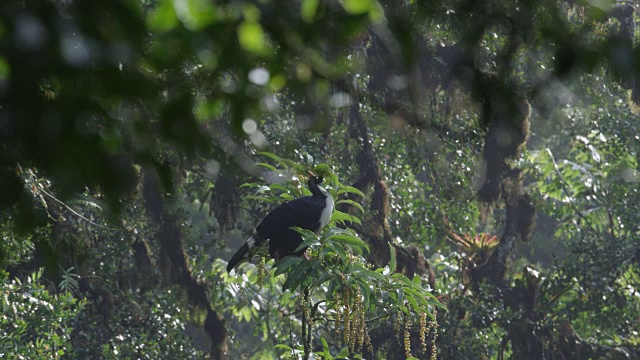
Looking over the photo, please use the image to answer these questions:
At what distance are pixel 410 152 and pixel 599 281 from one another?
7.40ft

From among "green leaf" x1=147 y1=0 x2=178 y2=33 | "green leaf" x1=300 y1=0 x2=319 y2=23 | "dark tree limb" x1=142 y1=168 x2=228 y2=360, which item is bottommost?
"green leaf" x1=147 y1=0 x2=178 y2=33

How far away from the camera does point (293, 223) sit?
623 cm

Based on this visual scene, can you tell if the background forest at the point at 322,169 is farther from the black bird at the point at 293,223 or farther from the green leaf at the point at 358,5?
the black bird at the point at 293,223

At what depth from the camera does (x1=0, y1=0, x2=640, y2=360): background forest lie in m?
1.99

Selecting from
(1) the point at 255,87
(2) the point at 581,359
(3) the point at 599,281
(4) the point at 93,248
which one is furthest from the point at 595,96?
(1) the point at 255,87

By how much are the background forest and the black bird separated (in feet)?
0.50

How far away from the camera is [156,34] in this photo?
1.97 metres

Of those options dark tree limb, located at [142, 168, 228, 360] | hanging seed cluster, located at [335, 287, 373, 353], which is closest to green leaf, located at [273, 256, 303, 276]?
hanging seed cluster, located at [335, 287, 373, 353]

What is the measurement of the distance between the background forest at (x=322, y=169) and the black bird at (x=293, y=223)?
0.15 meters

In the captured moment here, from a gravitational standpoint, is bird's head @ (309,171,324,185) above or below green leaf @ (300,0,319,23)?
above

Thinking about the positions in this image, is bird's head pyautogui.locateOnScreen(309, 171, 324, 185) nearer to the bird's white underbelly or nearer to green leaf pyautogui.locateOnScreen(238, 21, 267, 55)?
the bird's white underbelly

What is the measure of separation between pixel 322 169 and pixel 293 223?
1.63ft

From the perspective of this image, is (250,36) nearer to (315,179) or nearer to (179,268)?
(315,179)

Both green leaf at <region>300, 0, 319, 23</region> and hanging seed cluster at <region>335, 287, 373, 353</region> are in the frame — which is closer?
green leaf at <region>300, 0, 319, 23</region>
